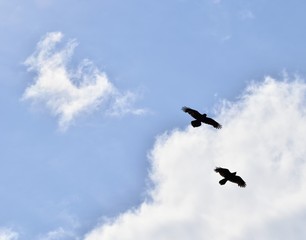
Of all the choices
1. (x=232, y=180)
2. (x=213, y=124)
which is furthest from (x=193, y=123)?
(x=232, y=180)

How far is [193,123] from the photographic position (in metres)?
47.8

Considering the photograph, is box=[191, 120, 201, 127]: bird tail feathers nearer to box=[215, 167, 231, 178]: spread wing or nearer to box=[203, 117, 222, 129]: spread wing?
box=[203, 117, 222, 129]: spread wing

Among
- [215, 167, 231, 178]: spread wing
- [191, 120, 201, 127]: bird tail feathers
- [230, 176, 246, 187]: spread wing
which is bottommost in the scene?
[230, 176, 246, 187]: spread wing

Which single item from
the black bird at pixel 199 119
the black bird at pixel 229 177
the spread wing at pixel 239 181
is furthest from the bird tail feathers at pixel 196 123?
the spread wing at pixel 239 181

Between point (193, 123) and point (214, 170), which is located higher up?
point (193, 123)

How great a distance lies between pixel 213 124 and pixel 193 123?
5.22 ft

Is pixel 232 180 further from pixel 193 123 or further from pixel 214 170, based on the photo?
pixel 193 123

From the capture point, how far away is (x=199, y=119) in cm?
4800

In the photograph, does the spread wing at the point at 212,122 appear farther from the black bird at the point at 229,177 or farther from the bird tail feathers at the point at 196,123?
the black bird at the point at 229,177

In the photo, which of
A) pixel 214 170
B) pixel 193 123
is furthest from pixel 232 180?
pixel 193 123

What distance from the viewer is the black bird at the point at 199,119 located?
47.8 metres

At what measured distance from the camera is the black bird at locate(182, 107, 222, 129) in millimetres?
47781

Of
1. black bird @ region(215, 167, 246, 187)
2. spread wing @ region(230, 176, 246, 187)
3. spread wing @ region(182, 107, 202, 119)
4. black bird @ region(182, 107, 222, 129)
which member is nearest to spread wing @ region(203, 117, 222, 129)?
black bird @ region(182, 107, 222, 129)

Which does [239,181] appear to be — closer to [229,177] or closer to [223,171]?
[229,177]
